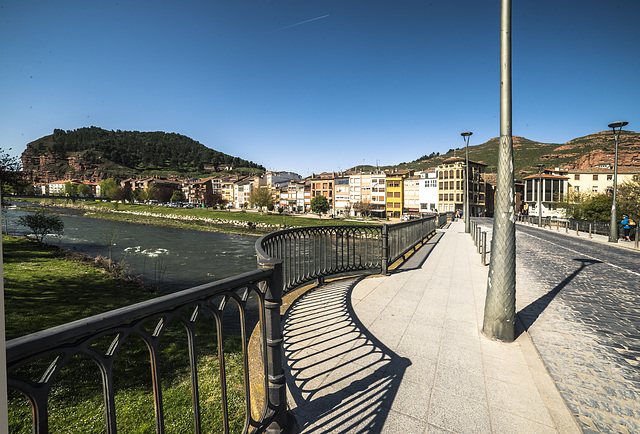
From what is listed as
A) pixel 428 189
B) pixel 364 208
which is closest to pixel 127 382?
pixel 364 208

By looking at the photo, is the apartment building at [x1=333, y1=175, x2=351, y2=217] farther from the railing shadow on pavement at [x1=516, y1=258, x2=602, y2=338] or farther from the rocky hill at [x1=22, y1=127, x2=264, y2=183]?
the railing shadow on pavement at [x1=516, y1=258, x2=602, y2=338]

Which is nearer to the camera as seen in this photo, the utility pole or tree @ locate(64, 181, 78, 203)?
the utility pole

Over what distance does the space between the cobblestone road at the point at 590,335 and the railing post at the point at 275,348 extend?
9.08ft

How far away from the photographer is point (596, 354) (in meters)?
4.00

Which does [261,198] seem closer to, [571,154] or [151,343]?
[151,343]

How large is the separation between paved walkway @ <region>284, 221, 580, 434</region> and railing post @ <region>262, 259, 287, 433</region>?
0.28m

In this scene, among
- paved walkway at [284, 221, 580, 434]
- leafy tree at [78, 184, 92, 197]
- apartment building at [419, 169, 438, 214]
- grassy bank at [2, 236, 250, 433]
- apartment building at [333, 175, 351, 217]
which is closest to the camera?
paved walkway at [284, 221, 580, 434]

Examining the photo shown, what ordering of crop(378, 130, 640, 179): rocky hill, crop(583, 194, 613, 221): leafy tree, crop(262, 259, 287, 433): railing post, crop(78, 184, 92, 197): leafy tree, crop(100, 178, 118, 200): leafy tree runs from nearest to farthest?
crop(262, 259, 287, 433): railing post < crop(583, 194, 613, 221): leafy tree < crop(78, 184, 92, 197): leafy tree < crop(100, 178, 118, 200): leafy tree < crop(378, 130, 640, 179): rocky hill

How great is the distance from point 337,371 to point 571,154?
516ft

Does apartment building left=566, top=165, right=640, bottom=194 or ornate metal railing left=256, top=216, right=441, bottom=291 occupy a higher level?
apartment building left=566, top=165, right=640, bottom=194

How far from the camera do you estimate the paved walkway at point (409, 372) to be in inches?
109

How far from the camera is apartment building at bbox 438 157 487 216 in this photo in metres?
67.6

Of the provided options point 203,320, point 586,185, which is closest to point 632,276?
point 203,320

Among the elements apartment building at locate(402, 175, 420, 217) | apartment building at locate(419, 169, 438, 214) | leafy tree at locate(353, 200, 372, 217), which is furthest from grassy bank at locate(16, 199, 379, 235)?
apartment building at locate(419, 169, 438, 214)
